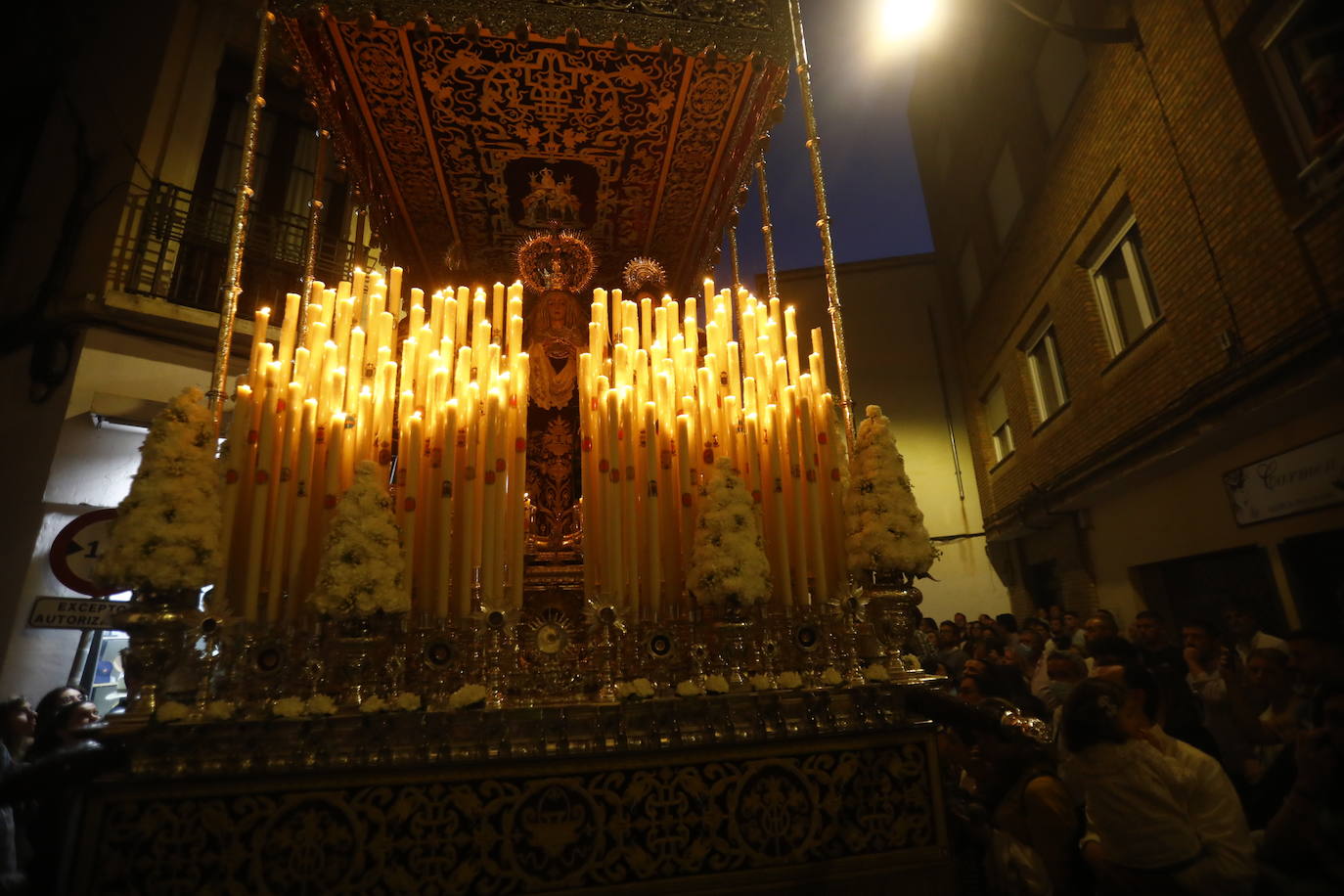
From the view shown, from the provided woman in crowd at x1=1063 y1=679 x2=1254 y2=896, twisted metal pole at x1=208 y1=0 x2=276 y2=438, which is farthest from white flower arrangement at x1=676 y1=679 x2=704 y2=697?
twisted metal pole at x1=208 y1=0 x2=276 y2=438

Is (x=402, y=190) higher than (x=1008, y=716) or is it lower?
higher

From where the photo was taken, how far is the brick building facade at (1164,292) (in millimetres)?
5383

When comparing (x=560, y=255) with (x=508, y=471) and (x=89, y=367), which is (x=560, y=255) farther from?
(x=89, y=367)

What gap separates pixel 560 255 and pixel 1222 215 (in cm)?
579

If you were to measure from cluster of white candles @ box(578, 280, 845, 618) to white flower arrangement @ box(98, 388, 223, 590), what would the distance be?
1387 millimetres

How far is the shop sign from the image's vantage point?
206 inches

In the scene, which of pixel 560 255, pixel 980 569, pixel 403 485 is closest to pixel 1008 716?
pixel 403 485

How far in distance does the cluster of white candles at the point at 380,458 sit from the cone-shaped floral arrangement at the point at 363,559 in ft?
0.34

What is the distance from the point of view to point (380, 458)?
3.16 m

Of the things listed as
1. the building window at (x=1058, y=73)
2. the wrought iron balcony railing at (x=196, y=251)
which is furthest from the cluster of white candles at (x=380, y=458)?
the building window at (x=1058, y=73)

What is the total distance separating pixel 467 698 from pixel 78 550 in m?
4.24

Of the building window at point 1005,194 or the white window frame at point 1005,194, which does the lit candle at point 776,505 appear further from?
the building window at point 1005,194

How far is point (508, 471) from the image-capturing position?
3.01 meters

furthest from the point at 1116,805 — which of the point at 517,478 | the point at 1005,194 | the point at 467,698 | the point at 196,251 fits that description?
the point at 1005,194
